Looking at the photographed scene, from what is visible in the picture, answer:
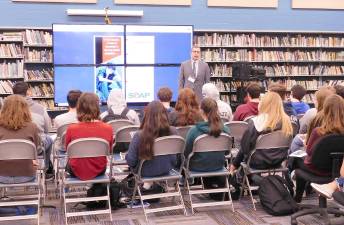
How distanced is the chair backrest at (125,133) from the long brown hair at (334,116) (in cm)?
206

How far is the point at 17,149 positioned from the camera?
4.28 m

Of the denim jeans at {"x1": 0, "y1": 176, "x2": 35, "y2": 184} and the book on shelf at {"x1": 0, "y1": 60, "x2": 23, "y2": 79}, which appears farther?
the book on shelf at {"x1": 0, "y1": 60, "x2": 23, "y2": 79}

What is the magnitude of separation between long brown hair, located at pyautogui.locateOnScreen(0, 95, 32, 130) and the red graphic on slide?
4969 millimetres

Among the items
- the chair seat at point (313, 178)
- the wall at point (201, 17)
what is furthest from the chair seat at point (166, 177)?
the wall at point (201, 17)

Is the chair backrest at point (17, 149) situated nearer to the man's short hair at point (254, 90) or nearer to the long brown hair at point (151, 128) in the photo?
the long brown hair at point (151, 128)

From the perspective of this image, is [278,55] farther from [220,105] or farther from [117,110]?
[117,110]

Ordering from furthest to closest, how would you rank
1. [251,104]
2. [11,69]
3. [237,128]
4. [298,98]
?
[11,69] → [298,98] → [251,104] → [237,128]

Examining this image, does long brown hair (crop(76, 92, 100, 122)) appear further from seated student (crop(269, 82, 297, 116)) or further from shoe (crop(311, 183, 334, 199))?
seated student (crop(269, 82, 297, 116))

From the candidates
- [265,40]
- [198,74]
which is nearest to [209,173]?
[198,74]

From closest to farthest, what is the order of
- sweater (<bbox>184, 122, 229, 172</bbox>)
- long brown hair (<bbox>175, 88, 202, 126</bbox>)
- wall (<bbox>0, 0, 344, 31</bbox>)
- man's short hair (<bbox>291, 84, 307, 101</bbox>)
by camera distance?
sweater (<bbox>184, 122, 229, 172</bbox>), long brown hair (<bbox>175, 88, 202, 126</bbox>), man's short hair (<bbox>291, 84, 307, 101</bbox>), wall (<bbox>0, 0, 344, 31</bbox>)

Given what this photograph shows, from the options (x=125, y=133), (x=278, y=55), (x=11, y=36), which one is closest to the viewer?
(x=125, y=133)

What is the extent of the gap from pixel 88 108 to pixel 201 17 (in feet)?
21.2

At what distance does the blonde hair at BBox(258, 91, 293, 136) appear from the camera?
4918mm

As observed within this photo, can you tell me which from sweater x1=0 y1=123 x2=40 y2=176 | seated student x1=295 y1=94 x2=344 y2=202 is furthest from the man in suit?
sweater x1=0 y1=123 x2=40 y2=176
